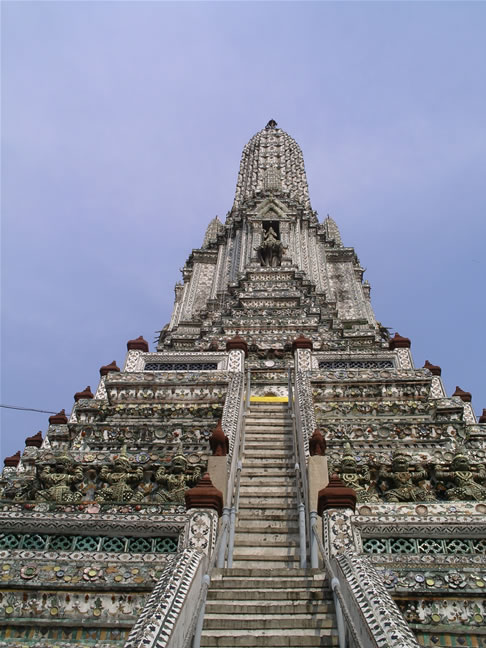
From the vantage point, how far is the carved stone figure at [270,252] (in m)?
27.5

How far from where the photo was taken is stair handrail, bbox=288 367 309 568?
303 inches

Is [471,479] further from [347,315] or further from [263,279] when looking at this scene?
[347,315]

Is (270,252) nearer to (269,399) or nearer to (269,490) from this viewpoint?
(269,399)

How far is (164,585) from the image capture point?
204 inches

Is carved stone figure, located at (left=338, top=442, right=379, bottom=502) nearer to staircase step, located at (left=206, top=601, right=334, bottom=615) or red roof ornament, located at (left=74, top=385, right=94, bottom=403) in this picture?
staircase step, located at (left=206, top=601, right=334, bottom=615)

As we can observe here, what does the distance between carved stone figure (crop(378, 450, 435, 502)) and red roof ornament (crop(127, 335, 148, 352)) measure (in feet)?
27.1

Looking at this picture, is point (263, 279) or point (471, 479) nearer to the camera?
point (471, 479)

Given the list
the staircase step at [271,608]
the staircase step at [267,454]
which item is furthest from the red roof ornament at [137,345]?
the staircase step at [271,608]

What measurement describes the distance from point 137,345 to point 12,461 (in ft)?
16.0

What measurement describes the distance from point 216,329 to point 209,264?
1307 cm

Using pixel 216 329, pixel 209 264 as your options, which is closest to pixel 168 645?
pixel 216 329

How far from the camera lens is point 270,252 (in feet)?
91.2

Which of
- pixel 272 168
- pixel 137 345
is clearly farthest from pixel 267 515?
pixel 272 168

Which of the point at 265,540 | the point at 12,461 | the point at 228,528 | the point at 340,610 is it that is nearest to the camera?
the point at 340,610
